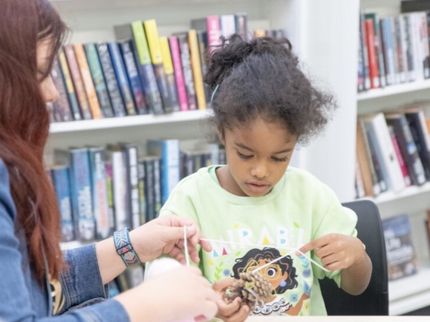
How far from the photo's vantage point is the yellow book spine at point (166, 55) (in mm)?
1935

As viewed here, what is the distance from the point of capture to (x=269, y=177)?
115 centimetres

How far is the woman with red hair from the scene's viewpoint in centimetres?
72

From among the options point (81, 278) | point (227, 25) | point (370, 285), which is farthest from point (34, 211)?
point (227, 25)

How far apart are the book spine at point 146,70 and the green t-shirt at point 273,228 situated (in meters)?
0.74

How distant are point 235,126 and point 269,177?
119 millimetres

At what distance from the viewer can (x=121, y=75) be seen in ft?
6.31

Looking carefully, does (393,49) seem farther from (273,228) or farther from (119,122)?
(273,228)

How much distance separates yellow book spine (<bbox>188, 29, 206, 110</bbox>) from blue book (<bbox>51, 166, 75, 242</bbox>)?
501 millimetres

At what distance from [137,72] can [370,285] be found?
1.06m

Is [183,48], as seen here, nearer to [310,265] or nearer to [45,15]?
[310,265]

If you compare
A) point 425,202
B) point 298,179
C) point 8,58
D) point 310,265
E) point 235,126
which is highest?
point 8,58

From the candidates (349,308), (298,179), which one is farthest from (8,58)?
(349,308)

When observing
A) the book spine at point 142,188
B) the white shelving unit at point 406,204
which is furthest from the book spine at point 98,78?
the white shelving unit at point 406,204

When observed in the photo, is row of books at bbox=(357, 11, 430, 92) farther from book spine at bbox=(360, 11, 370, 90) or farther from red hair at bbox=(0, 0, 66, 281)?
red hair at bbox=(0, 0, 66, 281)
